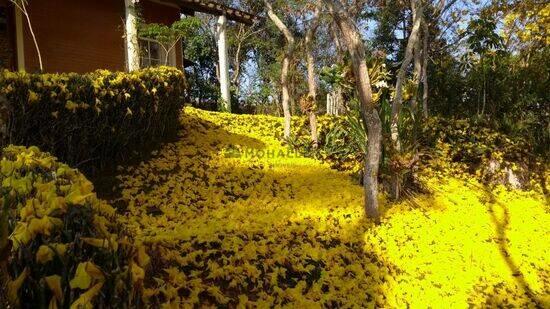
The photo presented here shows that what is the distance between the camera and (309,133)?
9734 mm

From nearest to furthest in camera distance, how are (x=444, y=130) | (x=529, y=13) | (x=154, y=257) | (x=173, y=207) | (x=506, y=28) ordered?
(x=154, y=257) → (x=173, y=207) → (x=444, y=130) → (x=529, y=13) → (x=506, y=28)

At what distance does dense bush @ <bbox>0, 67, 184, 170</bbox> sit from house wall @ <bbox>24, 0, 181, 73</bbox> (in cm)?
388

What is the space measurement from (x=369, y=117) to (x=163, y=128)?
10.8ft

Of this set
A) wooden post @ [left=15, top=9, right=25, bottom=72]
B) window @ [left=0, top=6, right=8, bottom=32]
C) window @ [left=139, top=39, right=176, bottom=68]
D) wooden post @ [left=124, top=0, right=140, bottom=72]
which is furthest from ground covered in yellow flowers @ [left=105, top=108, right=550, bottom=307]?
window @ [left=0, top=6, right=8, bottom=32]

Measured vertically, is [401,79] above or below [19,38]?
below

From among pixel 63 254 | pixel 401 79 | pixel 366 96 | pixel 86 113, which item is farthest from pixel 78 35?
pixel 63 254

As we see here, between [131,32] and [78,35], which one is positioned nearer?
[131,32]

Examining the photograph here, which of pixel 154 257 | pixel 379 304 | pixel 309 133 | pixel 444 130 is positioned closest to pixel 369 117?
pixel 379 304

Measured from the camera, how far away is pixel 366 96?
579cm

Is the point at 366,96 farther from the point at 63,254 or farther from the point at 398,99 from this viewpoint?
the point at 63,254

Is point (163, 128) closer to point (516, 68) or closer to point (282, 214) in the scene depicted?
point (282, 214)

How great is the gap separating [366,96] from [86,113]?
10.7 ft

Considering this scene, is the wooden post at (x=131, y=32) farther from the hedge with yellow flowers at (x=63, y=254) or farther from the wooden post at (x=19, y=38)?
the hedge with yellow flowers at (x=63, y=254)

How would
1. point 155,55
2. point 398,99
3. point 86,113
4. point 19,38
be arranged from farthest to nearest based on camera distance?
point 155,55
point 19,38
point 398,99
point 86,113
